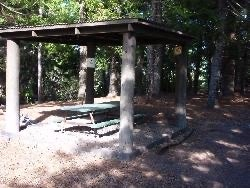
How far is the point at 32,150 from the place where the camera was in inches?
374

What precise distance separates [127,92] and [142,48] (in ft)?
51.4

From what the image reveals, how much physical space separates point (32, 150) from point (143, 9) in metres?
14.1

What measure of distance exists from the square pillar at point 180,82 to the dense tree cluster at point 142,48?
94 centimetres

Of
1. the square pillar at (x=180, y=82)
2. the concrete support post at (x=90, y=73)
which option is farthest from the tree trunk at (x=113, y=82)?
the square pillar at (x=180, y=82)

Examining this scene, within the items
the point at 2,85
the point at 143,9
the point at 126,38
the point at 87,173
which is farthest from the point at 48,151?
the point at 2,85

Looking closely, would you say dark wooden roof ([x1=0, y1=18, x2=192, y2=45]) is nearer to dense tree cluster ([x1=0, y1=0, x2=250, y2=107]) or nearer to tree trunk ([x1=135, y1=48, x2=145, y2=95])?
dense tree cluster ([x1=0, y1=0, x2=250, y2=107])

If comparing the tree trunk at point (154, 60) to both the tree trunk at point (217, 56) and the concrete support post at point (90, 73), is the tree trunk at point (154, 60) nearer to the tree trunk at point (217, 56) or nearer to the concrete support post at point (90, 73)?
the tree trunk at point (217, 56)

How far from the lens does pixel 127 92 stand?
896 centimetres

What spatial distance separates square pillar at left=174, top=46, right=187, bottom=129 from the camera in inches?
478

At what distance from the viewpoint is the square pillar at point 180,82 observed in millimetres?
12148

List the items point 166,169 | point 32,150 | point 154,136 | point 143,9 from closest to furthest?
point 166,169, point 32,150, point 154,136, point 143,9

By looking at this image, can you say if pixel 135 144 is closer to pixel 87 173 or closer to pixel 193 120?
pixel 87 173

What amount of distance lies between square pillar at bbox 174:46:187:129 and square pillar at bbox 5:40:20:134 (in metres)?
4.87

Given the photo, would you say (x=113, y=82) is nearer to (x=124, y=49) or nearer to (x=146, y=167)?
(x=124, y=49)
